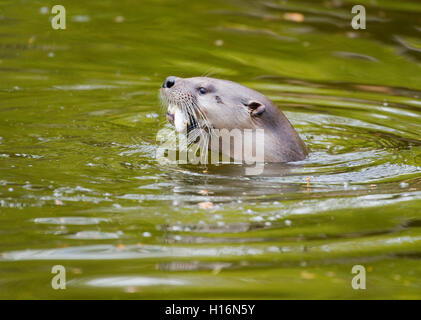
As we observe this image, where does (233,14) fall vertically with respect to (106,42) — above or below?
above

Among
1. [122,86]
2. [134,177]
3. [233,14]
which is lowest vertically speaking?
[134,177]

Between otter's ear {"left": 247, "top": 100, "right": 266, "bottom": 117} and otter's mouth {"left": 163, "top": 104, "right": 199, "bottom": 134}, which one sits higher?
otter's ear {"left": 247, "top": 100, "right": 266, "bottom": 117}

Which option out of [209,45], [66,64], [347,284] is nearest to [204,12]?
[209,45]

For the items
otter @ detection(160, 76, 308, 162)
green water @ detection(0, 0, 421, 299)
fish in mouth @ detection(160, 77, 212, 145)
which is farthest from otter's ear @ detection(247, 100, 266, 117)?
green water @ detection(0, 0, 421, 299)

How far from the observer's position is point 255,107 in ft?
18.9

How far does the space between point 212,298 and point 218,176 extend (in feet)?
6.11

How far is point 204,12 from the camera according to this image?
10.6m

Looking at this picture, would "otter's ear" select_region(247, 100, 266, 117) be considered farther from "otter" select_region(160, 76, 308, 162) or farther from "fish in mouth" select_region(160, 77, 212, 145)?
"fish in mouth" select_region(160, 77, 212, 145)

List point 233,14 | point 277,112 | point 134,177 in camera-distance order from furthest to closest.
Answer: point 233,14, point 277,112, point 134,177

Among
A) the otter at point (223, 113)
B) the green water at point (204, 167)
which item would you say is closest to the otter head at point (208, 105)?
the otter at point (223, 113)

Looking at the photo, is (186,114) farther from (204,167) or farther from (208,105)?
(204,167)

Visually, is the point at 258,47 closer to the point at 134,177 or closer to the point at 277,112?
the point at 277,112

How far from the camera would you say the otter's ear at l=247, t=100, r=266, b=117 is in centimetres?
574

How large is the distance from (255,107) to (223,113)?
0.23 meters
